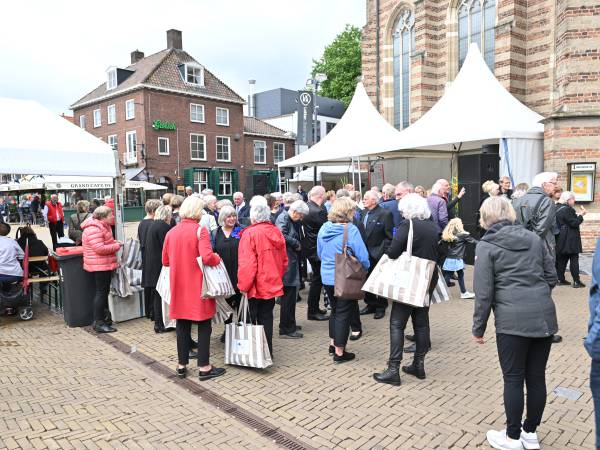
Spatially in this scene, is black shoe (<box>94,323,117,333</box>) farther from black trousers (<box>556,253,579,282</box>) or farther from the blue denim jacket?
black trousers (<box>556,253,579,282</box>)

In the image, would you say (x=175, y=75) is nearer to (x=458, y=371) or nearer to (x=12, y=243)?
(x=12, y=243)

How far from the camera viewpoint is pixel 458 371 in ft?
15.2

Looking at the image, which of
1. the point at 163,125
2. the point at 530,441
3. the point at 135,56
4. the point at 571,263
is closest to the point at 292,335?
the point at 530,441

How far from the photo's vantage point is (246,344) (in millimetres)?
4559

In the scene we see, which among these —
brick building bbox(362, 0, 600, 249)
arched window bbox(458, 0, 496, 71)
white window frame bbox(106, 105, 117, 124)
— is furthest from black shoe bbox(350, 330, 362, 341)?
white window frame bbox(106, 105, 117, 124)

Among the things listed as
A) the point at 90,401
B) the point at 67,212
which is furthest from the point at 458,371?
the point at 67,212

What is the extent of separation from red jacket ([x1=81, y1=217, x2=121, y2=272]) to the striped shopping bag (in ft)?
7.46

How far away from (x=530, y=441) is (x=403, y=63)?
19.0 metres

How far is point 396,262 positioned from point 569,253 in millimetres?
5577

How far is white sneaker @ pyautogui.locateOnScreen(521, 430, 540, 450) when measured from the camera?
313 centimetres

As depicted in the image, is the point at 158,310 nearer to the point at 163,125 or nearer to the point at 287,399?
the point at 287,399

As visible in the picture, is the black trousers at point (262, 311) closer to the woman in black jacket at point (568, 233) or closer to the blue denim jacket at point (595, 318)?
the blue denim jacket at point (595, 318)

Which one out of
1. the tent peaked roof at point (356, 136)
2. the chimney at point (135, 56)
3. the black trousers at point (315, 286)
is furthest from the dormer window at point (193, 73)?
the black trousers at point (315, 286)

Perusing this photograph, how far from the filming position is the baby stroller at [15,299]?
6.43 m
